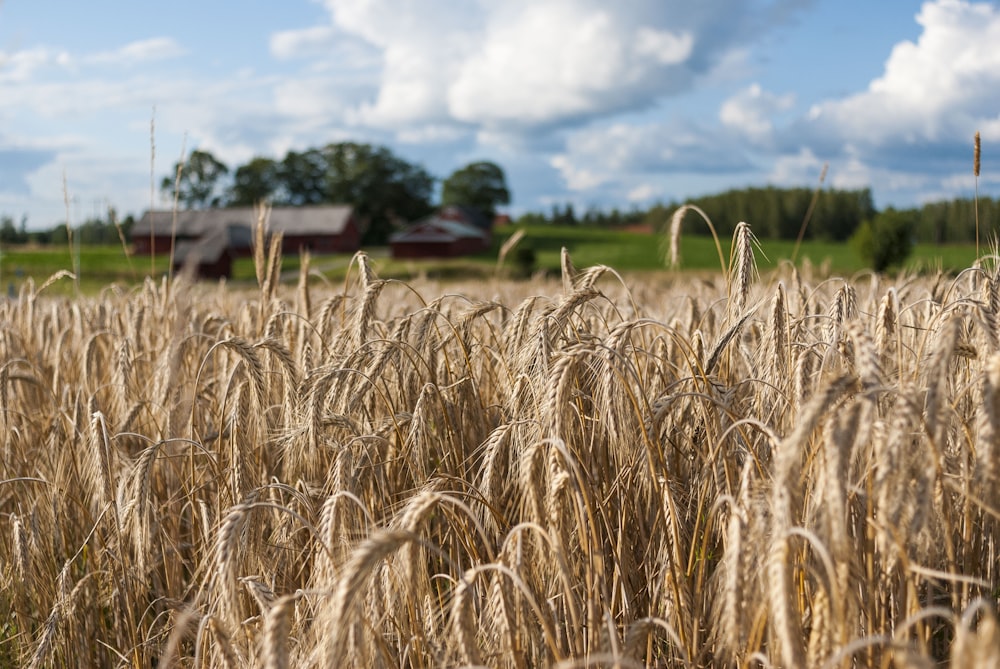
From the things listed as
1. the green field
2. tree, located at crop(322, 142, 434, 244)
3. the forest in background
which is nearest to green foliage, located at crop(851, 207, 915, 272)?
the green field

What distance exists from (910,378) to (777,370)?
0.60 metres

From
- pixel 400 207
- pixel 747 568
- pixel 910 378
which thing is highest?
pixel 400 207

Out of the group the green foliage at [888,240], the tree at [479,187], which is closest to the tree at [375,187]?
the tree at [479,187]

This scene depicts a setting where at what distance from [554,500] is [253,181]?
287 feet

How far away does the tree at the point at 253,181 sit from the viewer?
83188mm


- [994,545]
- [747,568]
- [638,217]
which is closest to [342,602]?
[747,568]

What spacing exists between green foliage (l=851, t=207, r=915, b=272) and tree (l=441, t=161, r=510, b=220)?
5835 centimetres

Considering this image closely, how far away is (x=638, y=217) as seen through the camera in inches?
5172

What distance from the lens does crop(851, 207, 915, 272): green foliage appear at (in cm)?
4331

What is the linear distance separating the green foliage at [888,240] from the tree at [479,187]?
58.3 meters

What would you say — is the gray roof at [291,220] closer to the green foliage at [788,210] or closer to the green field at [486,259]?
the green field at [486,259]

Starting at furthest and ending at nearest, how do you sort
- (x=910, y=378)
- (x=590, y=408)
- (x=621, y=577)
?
(x=590, y=408) < (x=910, y=378) < (x=621, y=577)

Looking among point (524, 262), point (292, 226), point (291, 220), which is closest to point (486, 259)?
point (524, 262)

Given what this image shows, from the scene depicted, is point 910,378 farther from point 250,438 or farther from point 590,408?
point 250,438
